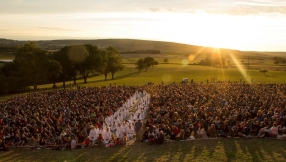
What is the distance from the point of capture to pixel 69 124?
21938 millimetres

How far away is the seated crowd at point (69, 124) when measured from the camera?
18.0 meters

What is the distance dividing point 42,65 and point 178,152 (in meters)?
47.7

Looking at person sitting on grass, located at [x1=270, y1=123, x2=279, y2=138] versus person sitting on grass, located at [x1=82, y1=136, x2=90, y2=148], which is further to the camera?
person sitting on grass, located at [x1=82, y1=136, x2=90, y2=148]

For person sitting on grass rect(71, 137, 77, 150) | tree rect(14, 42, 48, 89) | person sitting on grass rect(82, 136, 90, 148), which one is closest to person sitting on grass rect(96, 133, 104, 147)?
person sitting on grass rect(82, 136, 90, 148)

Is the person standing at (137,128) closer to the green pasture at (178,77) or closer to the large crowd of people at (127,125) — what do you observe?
the large crowd of people at (127,125)

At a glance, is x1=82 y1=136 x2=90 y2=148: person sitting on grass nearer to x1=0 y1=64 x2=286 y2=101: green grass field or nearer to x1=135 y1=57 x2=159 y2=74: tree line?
x1=0 y1=64 x2=286 y2=101: green grass field

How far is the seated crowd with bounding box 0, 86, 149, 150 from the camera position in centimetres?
1802

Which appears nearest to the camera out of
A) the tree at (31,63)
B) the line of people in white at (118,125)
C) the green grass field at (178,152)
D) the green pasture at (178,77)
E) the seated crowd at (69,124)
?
the green grass field at (178,152)

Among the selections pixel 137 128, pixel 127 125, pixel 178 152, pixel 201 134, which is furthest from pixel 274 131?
pixel 127 125

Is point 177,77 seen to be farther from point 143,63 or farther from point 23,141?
point 23,141

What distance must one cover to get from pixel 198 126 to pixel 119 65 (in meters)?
60.2

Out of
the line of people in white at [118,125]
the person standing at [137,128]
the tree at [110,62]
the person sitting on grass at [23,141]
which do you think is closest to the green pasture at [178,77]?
the tree at [110,62]

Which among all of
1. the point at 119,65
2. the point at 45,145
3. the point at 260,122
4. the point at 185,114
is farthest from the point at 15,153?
the point at 119,65

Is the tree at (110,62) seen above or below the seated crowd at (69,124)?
above
